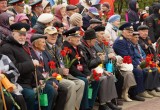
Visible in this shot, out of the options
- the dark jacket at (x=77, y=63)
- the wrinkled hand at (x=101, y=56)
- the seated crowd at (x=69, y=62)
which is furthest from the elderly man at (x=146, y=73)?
the dark jacket at (x=77, y=63)

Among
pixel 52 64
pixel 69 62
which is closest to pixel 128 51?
pixel 69 62

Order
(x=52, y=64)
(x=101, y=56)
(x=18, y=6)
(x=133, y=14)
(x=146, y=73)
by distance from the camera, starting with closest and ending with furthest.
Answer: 1. (x=52, y=64)
2. (x=101, y=56)
3. (x=18, y=6)
4. (x=146, y=73)
5. (x=133, y=14)

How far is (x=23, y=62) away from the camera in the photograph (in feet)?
21.6

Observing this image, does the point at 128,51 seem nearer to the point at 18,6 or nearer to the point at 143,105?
the point at 143,105

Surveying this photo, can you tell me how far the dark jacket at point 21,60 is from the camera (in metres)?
6.52

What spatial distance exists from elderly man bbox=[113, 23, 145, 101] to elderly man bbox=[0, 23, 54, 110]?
2802 millimetres

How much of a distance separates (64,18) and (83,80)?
8.28ft

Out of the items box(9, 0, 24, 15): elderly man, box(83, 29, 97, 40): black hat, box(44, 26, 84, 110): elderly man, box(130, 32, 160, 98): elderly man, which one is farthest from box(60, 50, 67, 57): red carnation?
box(130, 32, 160, 98): elderly man

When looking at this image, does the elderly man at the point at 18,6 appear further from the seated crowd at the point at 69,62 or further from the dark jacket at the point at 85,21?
the dark jacket at the point at 85,21

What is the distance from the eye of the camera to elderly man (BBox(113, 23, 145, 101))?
358 inches

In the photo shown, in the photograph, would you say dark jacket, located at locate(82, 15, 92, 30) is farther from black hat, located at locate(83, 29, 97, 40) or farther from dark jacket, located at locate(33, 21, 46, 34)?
dark jacket, located at locate(33, 21, 46, 34)

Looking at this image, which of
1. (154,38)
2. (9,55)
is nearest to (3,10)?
(9,55)

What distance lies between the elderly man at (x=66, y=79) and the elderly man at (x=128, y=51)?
Result: 193 centimetres

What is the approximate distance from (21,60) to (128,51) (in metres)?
3.26
